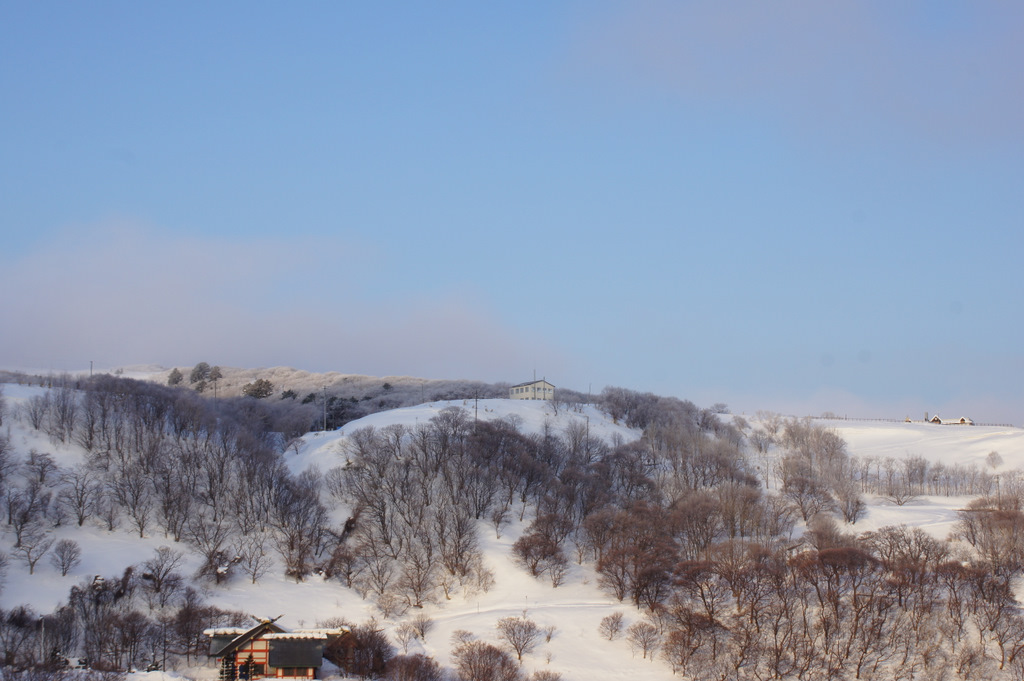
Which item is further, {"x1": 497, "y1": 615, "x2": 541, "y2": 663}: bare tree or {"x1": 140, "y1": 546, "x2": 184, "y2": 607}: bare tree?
{"x1": 140, "y1": 546, "x2": 184, "y2": 607}: bare tree

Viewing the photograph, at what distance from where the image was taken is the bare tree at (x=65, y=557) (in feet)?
→ 215

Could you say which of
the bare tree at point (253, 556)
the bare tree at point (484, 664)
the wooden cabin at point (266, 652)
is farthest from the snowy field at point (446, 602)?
the wooden cabin at point (266, 652)

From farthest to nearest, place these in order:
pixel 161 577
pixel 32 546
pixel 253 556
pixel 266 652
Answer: pixel 253 556 → pixel 32 546 → pixel 161 577 → pixel 266 652

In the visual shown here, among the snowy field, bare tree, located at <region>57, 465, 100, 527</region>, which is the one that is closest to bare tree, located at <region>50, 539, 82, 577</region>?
the snowy field

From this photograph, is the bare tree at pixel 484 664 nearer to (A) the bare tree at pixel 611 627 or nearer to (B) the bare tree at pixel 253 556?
(A) the bare tree at pixel 611 627

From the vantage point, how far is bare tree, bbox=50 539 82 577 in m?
65.5

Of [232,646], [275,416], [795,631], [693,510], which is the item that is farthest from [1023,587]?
[275,416]

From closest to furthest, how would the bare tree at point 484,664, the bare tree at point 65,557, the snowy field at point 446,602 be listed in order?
the bare tree at point 484,664 < the snowy field at point 446,602 < the bare tree at point 65,557

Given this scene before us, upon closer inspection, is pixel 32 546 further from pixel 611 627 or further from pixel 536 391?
pixel 536 391

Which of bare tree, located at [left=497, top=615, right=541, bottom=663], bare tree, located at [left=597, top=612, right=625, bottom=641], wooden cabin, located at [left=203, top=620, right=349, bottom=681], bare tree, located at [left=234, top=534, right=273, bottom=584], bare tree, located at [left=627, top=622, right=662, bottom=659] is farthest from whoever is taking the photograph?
bare tree, located at [left=234, top=534, right=273, bottom=584]

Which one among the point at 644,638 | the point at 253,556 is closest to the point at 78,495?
the point at 253,556

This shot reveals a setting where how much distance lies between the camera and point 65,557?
65.8 metres

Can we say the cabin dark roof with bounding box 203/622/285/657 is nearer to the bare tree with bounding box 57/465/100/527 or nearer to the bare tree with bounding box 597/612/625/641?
the bare tree with bounding box 597/612/625/641

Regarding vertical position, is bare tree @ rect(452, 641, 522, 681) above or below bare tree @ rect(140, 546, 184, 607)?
below
